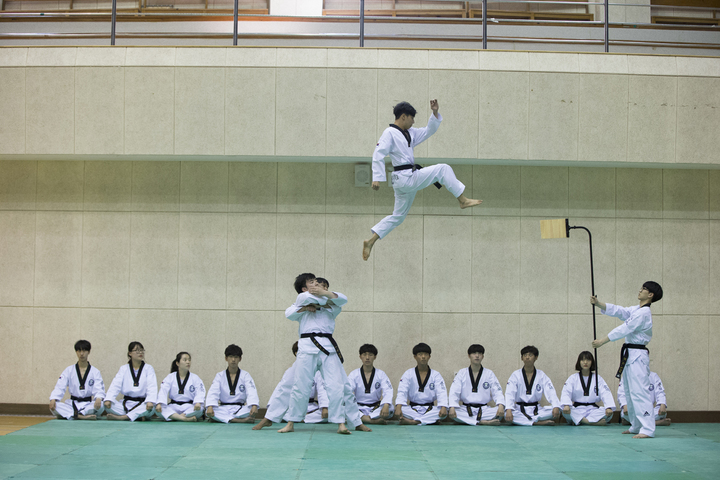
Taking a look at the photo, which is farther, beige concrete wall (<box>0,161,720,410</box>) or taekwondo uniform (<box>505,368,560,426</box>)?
beige concrete wall (<box>0,161,720,410</box>)

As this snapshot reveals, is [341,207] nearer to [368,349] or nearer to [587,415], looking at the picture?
[368,349]

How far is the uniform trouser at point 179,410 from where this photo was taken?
24.3 feet

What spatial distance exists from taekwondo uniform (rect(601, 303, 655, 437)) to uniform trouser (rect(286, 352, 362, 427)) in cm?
294

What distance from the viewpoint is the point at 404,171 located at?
561cm

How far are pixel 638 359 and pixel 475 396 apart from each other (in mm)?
1901

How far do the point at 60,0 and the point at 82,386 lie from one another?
4.96 metres

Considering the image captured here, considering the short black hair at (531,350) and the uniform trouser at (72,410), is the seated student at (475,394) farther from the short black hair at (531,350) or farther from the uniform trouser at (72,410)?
the uniform trouser at (72,410)

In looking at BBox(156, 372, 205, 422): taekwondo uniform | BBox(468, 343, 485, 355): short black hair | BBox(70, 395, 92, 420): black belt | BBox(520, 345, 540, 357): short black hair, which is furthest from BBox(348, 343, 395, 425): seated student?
BBox(70, 395, 92, 420): black belt

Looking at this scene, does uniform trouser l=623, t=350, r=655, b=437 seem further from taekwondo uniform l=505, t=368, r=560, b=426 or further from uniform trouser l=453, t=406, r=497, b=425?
uniform trouser l=453, t=406, r=497, b=425

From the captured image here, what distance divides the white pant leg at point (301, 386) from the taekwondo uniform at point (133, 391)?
200cm

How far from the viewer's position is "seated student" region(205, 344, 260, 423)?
7.39m

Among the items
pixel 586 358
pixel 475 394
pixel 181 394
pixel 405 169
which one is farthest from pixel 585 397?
pixel 181 394

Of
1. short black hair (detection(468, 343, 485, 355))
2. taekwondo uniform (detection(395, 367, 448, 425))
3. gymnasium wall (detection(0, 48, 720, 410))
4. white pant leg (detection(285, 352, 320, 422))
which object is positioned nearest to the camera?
white pant leg (detection(285, 352, 320, 422))

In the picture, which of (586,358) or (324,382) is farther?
(586,358)
